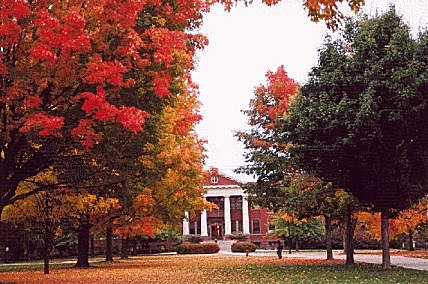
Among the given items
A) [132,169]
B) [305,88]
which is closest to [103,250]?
[305,88]

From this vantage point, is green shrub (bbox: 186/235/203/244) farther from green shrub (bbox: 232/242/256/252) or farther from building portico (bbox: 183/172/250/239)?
green shrub (bbox: 232/242/256/252)

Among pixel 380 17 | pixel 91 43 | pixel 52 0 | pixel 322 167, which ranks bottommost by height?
pixel 322 167

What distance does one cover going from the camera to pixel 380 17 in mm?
26109

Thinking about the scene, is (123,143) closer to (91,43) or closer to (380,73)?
(91,43)

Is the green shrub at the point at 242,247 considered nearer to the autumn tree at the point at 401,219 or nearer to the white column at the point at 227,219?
the autumn tree at the point at 401,219

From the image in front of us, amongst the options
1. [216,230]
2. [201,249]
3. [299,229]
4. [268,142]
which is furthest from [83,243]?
[216,230]

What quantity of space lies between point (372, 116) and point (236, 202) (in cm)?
8168

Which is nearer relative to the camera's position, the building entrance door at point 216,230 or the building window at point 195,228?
the building window at point 195,228

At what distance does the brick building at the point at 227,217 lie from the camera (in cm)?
10206

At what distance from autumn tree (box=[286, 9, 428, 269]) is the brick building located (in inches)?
2956

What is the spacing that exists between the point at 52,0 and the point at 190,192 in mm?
24258

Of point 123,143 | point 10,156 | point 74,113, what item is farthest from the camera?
point 10,156

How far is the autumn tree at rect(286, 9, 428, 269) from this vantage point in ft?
78.9

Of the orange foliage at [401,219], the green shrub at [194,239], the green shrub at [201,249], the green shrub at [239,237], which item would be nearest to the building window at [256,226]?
the green shrub at [239,237]
